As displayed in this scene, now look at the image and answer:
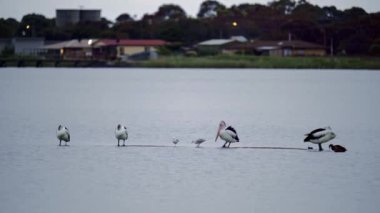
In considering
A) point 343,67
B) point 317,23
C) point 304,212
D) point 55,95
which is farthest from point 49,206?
point 317,23

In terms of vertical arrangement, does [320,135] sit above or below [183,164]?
above

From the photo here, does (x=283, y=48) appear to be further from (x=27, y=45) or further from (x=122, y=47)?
(x=27, y=45)

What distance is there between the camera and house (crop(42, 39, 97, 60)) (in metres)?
101

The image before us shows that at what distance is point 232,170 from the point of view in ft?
59.9

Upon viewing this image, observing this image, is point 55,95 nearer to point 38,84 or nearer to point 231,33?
point 38,84

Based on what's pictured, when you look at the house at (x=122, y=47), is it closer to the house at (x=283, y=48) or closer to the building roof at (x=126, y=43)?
the building roof at (x=126, y=43)

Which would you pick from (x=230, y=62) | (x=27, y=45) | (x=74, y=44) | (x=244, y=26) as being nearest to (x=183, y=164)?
(x=230, y=62)

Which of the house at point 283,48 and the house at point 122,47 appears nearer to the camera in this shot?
the house at point 283,48

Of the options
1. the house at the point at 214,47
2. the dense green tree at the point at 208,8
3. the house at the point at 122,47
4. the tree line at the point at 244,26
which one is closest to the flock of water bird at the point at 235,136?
the tree line at the point at 244,26

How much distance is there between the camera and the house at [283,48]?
300 ft

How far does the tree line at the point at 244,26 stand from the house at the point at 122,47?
151 inches

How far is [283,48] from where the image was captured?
92.4 metres

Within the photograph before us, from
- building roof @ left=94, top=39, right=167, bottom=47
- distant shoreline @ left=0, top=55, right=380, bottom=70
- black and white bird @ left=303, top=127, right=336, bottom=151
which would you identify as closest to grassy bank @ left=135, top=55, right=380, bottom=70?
distant shoreline @ left=0, top=55, right=380, bottom=70

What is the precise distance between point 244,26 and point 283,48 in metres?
28.4
